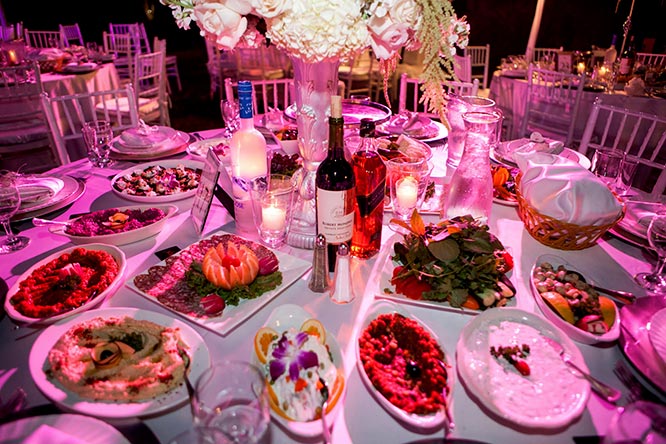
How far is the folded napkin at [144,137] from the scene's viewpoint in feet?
6.89

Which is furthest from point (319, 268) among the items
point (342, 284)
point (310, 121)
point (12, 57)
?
point (12, 57)

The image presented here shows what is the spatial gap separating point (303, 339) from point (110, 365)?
41 cm

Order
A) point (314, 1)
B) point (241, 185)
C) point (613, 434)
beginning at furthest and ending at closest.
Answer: point (241, 185) < point (314, 1) < point (613, 434)

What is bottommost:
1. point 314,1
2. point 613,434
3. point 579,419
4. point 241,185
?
point 579,419

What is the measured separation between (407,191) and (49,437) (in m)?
1.17

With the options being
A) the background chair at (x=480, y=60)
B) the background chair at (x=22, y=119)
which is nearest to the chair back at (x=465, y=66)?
the background chair at (x=480, y=60)

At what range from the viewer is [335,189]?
3.69 ft

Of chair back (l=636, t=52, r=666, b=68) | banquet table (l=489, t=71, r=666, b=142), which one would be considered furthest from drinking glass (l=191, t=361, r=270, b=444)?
chair back (l=636, t=52, r=666, b=68)

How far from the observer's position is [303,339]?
2.88 ft

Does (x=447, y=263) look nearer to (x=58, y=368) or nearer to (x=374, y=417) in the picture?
(x=374, y=417)

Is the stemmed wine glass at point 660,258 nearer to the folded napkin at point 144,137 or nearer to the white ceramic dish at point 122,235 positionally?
the white ceramic dish at point 122,235

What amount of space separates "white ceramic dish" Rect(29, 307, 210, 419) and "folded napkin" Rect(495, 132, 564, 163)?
1338 millimetres

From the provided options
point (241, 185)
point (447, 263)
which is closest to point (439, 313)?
point (447, 263)

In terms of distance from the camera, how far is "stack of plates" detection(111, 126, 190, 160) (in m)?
2.07
